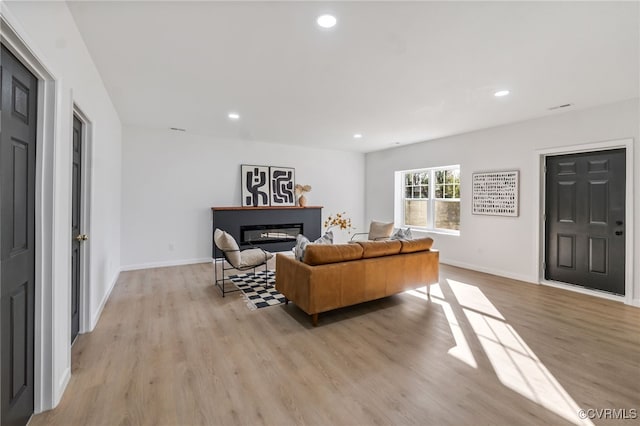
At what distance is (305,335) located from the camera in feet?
8.91

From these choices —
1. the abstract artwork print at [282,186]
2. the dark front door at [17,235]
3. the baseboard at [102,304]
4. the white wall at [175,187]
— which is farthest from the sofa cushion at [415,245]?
the white wall at [175,187]

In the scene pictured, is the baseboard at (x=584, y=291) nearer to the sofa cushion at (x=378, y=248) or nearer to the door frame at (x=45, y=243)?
the sofa cushion at (x=378, y=248)

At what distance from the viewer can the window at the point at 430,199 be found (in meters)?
5.73

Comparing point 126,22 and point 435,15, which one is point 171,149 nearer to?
point 126,22

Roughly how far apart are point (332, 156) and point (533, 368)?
5.87 metres

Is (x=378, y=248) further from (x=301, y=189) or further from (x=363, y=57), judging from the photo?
(x=301, y=189)

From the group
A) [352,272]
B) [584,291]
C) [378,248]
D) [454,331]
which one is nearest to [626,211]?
[584,291]

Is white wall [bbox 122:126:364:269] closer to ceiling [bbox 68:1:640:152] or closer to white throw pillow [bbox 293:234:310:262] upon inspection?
ceiling [bbox 68:1:640:152]

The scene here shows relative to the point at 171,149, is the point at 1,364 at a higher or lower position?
lower

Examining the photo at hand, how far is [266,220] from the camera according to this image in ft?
20.1

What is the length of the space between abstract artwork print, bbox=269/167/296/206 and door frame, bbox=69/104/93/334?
3.75 metres

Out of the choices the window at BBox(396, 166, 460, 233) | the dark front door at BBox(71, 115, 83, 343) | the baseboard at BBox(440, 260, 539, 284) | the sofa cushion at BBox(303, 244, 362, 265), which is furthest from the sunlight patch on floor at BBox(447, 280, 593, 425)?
the dark front door at BBox(71, 115, 83, 343)

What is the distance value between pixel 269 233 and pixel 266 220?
0.95 feet

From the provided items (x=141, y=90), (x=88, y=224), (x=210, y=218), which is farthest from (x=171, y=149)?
(x=88, y=224)
